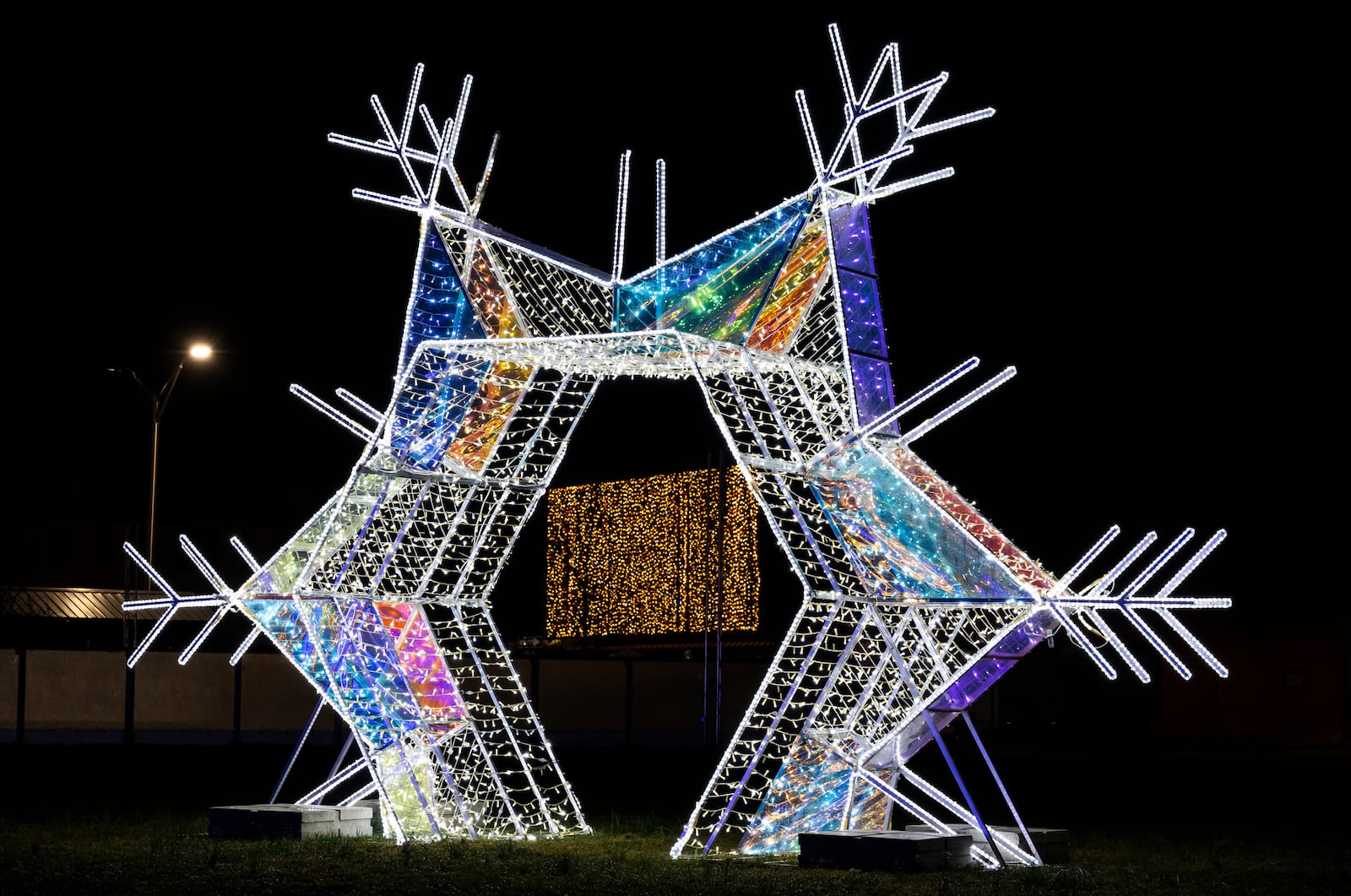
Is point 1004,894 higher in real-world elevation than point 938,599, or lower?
lower

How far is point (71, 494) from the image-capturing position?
42719 mm

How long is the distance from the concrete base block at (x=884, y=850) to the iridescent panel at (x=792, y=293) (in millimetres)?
3010

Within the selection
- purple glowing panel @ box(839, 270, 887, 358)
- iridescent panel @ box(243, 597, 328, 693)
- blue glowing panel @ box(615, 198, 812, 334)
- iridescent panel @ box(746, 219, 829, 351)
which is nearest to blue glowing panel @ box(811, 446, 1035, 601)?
purple glowing panel @ box(839, 270, 887, 358)

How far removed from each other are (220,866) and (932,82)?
20.4ft

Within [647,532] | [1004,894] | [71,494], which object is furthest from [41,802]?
[71,494]

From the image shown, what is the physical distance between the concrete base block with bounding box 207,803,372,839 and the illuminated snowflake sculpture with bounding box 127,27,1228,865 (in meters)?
0.24

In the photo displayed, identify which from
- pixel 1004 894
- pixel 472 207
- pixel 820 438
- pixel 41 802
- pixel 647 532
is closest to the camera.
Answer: pixel 1004 894

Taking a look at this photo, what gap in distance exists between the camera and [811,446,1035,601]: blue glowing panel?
1027cm

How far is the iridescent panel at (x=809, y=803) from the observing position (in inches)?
435

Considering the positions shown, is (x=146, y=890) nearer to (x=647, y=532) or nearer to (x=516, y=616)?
(x=647, y=532)

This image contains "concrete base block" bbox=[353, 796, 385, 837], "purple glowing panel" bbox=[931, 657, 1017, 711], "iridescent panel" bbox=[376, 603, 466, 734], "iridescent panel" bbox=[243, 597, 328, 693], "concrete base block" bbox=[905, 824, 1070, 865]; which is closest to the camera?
"purple glowing panel" bbox=[931, 657, 1017, 711]

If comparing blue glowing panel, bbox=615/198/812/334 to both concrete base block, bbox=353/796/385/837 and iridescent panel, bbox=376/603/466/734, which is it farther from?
concrete base block, bbox=353/796/385/837

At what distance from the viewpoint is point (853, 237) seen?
10641mm

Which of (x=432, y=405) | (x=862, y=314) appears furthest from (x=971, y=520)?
(x=432, y=405)
